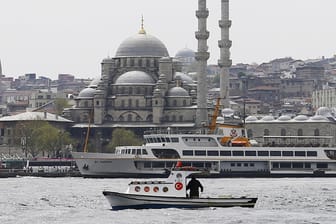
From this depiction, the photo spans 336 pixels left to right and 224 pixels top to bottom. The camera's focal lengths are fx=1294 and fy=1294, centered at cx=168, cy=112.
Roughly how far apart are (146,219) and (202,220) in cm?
236

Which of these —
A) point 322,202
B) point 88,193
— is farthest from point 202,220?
point 88,193

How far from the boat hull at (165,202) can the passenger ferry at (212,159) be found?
130ft

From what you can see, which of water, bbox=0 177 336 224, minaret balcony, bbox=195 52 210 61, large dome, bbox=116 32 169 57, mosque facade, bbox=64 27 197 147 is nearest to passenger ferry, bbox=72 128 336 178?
water, bbox=0 177 336 224

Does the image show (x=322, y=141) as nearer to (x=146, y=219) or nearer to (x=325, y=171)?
(x=325, y=171)

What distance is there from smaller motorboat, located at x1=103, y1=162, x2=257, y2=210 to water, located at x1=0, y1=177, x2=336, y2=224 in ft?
1.13

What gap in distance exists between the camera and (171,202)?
5666 cm

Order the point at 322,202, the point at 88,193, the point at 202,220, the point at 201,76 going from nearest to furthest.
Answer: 1. the point at 202,220
2. the point at 322,202
3. the point at 88,193
4. the point at 201,76

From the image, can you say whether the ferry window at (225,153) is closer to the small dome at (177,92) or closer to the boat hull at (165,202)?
the boat hull at (165,202)

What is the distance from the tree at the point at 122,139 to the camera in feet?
445

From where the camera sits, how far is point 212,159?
98.6m

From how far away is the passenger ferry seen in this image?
9838cm

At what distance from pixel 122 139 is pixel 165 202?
3137 inches

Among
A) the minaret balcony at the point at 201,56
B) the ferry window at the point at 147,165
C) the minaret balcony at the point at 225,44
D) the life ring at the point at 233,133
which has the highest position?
the minaret balcony at the point at 225,44

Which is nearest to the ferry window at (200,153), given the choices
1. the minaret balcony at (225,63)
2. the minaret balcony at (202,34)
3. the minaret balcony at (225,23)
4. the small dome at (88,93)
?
the minaret balcony at (202,34)
